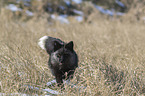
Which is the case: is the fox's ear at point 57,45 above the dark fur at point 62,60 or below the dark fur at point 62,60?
above

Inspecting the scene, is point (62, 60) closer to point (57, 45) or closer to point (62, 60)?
point (62, 60)

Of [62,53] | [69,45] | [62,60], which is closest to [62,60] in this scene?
[62,60]

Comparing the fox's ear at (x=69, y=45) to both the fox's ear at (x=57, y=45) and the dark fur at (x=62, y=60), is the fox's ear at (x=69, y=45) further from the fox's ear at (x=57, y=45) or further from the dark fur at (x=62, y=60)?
the fox's ear at (x=57, y=45)

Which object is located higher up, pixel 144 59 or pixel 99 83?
pixel 144 59

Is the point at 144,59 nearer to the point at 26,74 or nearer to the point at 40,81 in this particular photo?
the point at 40,81

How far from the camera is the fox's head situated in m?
2.67

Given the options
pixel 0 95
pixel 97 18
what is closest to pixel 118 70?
pixel 0 95

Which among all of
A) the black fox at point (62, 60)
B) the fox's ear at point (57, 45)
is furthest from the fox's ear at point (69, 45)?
the fox's ear at point (57, 45)

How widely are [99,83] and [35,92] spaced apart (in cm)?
109

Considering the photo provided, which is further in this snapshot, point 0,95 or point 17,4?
point 17,4

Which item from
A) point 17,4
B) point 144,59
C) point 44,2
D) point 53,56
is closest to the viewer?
→ point 53,56

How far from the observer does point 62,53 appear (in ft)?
8.84

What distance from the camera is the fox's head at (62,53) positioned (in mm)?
2674

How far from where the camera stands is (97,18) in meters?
8.79
